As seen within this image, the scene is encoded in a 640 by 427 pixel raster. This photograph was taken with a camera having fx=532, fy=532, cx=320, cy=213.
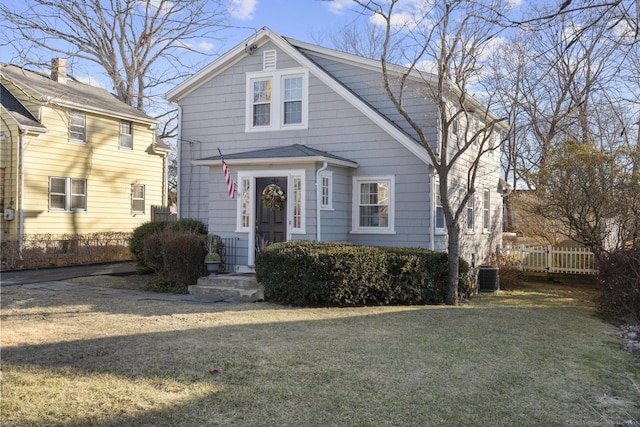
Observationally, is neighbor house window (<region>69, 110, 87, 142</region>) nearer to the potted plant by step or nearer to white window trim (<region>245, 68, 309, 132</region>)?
white window trim (<region>245, 68, 309, 132</region>)

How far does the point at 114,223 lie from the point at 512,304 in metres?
15.9

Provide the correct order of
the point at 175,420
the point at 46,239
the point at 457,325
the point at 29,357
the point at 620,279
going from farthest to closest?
the point at 46,239, the point at 620,279, the point at 457,325, the point at 29,357, the point at 175,420

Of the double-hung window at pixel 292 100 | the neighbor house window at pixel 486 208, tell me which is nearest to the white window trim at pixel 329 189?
the double-hung window at pixel 292 100

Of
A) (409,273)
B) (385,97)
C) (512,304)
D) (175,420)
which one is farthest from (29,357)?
(385,97)

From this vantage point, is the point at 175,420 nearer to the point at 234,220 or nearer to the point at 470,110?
the point at 234,220

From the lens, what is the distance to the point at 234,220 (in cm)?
1369

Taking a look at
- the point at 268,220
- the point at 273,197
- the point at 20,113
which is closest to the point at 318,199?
the point at 273,197

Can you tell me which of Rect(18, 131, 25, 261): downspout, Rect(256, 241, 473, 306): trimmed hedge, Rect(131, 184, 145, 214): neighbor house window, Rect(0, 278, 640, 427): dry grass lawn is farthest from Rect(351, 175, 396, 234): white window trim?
Rect(131, 184, 145, 214): neighbor house window

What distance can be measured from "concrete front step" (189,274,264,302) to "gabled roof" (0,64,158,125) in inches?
369

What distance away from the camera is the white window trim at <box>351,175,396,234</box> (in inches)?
538

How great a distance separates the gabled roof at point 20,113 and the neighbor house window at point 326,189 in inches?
428

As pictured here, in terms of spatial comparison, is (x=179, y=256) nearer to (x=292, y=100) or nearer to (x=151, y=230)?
(x=151, y=230)

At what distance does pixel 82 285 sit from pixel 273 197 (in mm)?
5034

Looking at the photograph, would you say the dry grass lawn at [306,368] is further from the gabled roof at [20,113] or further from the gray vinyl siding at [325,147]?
the gabled roof at [20,113]
